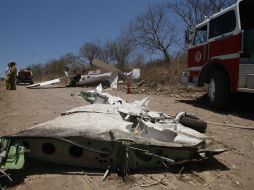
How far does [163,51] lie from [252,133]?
25738 mm

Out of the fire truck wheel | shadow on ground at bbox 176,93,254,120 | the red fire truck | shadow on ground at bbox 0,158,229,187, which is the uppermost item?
the red fire truck

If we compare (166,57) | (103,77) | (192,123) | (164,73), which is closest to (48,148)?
(192,123)

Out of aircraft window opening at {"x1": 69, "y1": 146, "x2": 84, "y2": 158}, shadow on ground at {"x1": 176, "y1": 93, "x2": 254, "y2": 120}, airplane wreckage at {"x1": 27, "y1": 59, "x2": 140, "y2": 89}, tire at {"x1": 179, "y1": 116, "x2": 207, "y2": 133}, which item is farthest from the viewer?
airplane wreckage at {"x1": 27, "y1": 59, "x2": 140, "y2": 89}

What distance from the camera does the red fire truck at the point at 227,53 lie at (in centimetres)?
777

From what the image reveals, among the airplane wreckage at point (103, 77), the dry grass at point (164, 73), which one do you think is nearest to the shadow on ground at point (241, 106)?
the dry grass at point (164, 73)

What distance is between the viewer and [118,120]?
4078mm

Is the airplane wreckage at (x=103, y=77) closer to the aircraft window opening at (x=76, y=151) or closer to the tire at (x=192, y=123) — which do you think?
the tire at (x=192, y=123)

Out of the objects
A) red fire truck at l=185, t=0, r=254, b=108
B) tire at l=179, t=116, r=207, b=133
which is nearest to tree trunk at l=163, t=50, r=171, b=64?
red fire truck at l=185, t=0, r=254, b=108

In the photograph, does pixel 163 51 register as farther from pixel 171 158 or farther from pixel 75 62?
pixel 171 158

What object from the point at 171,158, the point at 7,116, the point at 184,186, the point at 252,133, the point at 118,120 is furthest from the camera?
the point at 7,116

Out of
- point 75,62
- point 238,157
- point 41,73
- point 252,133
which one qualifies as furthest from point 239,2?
point 41,73

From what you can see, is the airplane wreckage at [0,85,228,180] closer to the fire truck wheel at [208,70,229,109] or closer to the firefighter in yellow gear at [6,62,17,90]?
the fire truck wheel at [208,70,229,109]

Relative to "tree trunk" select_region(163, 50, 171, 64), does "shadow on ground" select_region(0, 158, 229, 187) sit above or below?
below

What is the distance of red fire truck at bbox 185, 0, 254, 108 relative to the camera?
25.5ft
